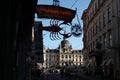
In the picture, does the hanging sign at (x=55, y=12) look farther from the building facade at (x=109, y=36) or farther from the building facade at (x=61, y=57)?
the building facade at (x=61, y=57)

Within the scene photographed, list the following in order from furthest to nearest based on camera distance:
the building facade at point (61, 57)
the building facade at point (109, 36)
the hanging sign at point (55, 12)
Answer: the building facade at point (61, 57)
the building facade at point (109, 36)
the hanging sign at point (55, 12)

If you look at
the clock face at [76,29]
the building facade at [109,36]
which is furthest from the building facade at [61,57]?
the clock face at [76,29]

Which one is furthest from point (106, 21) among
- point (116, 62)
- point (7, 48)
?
point (7, 48)

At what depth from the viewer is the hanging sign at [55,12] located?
1070cm

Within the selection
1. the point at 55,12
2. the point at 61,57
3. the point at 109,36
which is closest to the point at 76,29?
the point at 55,12

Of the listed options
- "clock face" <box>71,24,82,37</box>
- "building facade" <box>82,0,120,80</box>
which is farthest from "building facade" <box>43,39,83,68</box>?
"clock face" <box>71,24,82,37</box>

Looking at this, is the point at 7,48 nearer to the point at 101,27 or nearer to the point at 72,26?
the point at 72,26

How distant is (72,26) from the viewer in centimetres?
1167

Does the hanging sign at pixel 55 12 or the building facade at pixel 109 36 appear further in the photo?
the building facade at pixel 109 36

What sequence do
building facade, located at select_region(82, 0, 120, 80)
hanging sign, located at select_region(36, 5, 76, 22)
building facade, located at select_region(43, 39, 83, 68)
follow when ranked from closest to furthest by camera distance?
1. hanging sign, located at select_region(36, 5, 76, 22)
2. building facade, located at select_region(82, 0, 120, 80)
3. building facade, located at select_region(43, 39, 83, 68)

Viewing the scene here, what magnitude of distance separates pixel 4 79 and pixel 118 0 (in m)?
40.4

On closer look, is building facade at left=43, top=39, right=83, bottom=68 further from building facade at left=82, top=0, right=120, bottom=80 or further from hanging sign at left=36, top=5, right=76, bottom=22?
hanging sign at left=36, top=5, right=76, bottom=22

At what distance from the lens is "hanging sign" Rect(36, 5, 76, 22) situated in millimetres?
10703

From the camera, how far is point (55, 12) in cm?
1077
